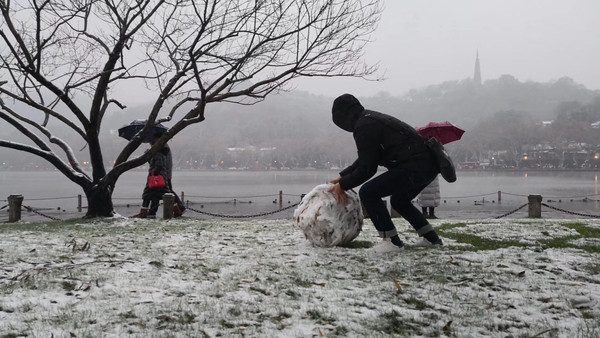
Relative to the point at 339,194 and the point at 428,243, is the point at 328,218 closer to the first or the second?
the point at 339,194

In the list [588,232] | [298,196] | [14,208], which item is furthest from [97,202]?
[298,196]

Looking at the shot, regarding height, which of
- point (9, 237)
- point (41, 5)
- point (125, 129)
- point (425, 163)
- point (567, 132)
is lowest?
point (9, 237)

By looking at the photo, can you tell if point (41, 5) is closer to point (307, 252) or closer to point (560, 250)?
point (307, 252)

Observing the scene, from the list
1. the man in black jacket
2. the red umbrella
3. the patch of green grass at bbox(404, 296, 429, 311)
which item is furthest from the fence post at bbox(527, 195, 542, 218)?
the patch of green grass at bbox(404, 296, 429, 311)

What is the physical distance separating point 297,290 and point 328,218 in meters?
1.91

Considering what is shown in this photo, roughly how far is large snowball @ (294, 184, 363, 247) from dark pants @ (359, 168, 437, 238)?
1.34ft

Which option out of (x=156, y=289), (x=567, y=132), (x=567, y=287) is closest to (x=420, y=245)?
(x=567, y=287)

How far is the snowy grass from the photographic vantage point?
2.55 m

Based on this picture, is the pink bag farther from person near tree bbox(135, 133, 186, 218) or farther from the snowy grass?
the snowy grass

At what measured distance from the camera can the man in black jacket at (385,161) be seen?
15.5 feet

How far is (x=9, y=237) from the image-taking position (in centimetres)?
614

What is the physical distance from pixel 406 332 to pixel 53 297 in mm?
2534

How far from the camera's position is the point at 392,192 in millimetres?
4953

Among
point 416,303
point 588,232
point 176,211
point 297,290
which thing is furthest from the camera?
point 176,211
